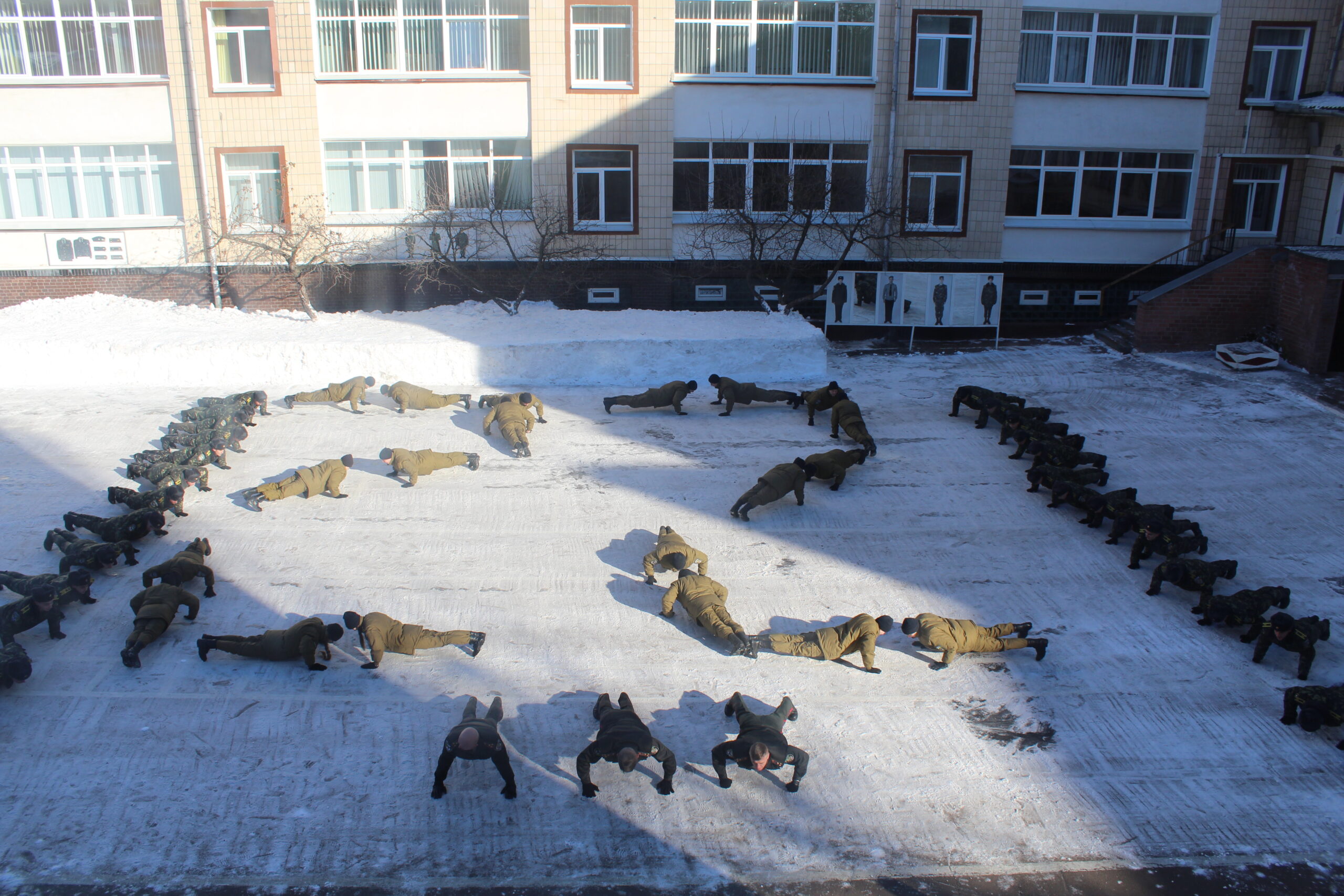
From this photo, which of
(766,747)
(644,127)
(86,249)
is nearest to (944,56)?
(644,127)

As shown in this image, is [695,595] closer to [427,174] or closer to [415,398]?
[415,398]

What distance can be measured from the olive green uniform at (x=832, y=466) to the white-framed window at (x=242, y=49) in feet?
40.3

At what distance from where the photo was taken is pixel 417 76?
17750mm

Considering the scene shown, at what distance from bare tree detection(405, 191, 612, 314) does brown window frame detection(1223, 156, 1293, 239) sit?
11402 millimetres

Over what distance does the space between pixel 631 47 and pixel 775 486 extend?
10371mm

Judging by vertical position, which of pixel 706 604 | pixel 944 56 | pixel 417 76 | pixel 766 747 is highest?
pixel 944 56

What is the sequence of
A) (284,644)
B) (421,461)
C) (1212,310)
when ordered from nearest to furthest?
(284,644) → (421,461) → (1212,310)

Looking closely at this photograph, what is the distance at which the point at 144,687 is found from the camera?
7730 mm

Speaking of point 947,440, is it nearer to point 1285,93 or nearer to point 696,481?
point 696,481

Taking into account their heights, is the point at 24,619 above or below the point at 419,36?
below

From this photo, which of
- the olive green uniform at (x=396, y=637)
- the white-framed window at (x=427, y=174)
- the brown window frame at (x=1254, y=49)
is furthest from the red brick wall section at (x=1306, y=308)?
the olive green uniform at (x=396, y=637)

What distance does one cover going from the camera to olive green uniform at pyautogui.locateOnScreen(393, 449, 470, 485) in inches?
453

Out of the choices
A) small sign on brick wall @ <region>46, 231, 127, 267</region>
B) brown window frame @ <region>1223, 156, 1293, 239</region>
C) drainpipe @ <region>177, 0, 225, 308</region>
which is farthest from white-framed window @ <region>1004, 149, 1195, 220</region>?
small sign on brick wall @ <region>46, 231, 127, 267</region>

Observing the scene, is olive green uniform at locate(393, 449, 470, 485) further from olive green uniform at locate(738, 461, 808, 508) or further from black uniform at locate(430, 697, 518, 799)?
black uniform at locate(430, 697, 518, 799)
